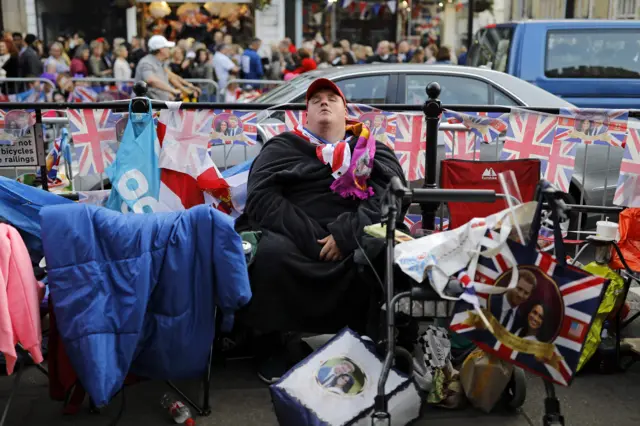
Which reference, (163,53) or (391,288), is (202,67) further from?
(391,288)

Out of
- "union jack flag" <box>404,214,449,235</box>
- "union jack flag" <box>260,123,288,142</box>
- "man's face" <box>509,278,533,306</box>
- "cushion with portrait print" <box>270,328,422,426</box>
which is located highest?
"union jack flag" <box>260,123,288,142</box>

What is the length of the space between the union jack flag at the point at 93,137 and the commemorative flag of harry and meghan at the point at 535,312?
2826 millimetres

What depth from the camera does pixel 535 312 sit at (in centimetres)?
329

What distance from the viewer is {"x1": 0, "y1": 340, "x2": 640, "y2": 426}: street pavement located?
4.06 m

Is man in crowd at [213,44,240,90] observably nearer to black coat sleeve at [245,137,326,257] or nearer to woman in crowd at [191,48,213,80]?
woman in crowd at [191,48,213,80]

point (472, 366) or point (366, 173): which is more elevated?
point (366, 173)

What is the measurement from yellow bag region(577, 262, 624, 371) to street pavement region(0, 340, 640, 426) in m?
0.20

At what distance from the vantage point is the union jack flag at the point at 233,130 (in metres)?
5.41

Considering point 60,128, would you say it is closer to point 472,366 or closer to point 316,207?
point 316,207

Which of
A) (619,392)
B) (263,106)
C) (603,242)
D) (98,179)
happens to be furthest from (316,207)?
(98,179)

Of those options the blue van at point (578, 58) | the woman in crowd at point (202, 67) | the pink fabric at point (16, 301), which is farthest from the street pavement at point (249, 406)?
the woman in crowd at point (202, 67)

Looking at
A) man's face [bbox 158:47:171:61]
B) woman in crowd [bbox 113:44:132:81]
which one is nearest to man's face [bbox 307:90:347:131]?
man's face [bbox 158:47:171:61]

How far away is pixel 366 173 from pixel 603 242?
1.36m

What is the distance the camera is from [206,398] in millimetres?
4105
